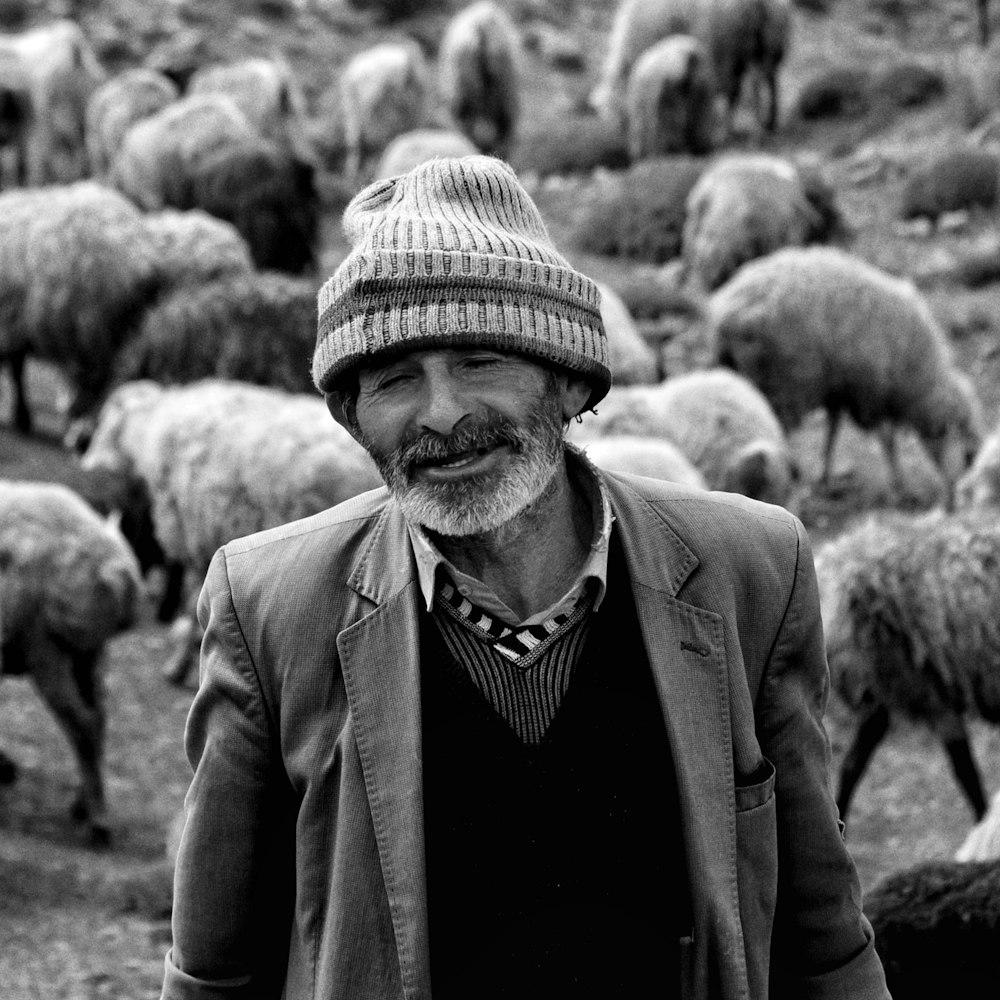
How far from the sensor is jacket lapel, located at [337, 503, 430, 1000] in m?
2.14

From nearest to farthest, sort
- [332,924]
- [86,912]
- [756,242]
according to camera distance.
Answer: [332,924], [86,912], [756,242]

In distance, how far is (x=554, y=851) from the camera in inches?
87.0

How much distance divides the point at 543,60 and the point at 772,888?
2919cm

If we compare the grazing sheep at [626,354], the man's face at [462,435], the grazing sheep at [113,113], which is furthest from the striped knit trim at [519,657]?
the grazing sheep at [113,113]

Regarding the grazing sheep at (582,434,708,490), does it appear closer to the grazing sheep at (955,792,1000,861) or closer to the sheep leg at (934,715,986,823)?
the sheep leg at (934,715,986,823)

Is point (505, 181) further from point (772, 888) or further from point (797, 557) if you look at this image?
point (772, 888)

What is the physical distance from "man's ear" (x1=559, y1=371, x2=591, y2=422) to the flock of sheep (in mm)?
2650

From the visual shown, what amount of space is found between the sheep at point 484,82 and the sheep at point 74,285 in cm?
1233

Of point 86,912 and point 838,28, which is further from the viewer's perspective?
point 838,28

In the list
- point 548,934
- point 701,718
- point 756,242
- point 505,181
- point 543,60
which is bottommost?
point 543,60

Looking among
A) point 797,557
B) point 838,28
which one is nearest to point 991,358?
point 797,557

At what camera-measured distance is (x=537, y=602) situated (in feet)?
7.75

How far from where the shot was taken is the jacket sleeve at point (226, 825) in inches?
88.7

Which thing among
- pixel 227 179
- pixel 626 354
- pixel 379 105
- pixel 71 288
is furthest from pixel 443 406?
pixel 379 105
